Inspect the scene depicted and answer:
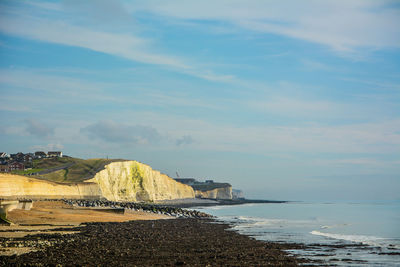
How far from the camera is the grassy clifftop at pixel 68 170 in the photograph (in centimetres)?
9606

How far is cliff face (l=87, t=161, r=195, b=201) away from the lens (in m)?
96.2

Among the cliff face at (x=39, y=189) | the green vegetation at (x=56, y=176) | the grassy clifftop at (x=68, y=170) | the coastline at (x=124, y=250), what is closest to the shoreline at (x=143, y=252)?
the coastline at (x=124, y=250)

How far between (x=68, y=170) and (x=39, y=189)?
3961 centimetres

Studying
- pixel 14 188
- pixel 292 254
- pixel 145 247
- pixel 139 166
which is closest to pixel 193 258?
pixel 145 247

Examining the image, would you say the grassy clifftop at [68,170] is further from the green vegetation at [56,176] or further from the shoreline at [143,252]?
the shoreline at [143,252]

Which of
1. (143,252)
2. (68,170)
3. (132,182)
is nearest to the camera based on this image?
(143,252)

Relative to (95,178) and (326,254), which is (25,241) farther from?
(95,178)

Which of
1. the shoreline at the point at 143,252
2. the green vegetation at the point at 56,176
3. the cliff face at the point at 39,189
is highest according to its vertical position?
the green vegetation at the point at 56,176

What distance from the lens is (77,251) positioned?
19.3 m

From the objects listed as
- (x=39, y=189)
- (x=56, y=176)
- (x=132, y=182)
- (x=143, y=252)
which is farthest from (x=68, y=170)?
(x=143, y=252)

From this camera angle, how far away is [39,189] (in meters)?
67.7

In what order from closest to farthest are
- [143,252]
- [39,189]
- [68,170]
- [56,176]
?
[143,252]
[39,189]
[56,176]
[68,170]

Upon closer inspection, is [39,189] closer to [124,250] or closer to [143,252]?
[124,250]

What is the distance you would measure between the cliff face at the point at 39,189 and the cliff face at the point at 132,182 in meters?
5.32
